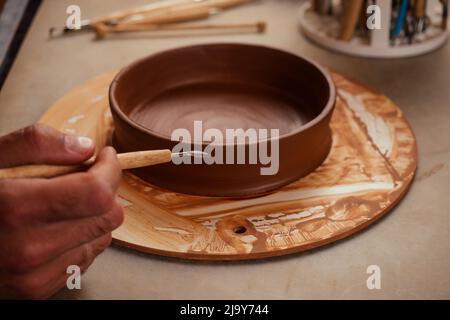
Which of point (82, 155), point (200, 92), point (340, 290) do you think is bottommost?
point (340, 290)

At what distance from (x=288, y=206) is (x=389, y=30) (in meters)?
0.79

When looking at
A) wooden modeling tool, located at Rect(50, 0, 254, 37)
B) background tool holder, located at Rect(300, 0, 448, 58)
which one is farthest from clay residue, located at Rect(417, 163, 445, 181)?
wooden modeling tool, located at Rect(50, 0, 254, 37)

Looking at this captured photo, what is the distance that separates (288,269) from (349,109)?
54 centimetres

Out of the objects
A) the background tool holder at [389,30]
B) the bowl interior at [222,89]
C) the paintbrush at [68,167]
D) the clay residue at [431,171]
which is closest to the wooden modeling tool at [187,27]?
the background tool holder at [389,30]

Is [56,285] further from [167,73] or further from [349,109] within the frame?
[349,109]

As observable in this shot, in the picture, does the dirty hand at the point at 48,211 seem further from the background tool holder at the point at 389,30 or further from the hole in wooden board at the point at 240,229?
the background tool holder at the point at 389,30

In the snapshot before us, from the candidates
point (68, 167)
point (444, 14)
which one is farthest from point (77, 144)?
point (444, 14)

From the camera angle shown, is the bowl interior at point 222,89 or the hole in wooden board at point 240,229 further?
the bowl interior at point 222,89

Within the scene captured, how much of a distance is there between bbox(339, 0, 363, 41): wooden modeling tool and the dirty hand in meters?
0.99

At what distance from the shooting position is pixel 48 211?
806 millimetres

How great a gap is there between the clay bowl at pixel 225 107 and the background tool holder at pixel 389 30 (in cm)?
39

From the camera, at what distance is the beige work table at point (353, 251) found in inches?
37.8
